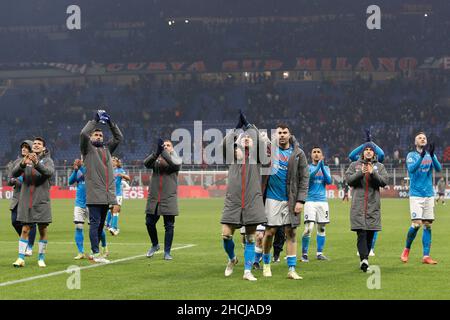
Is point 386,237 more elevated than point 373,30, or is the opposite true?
point 373,30

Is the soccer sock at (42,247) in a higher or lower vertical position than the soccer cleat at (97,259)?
higher

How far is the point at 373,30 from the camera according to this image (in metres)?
77.5

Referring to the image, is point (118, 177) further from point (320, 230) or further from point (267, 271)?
point (267, 271)

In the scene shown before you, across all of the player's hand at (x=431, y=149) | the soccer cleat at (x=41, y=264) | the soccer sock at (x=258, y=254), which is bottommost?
the soccer cleat at (x=41, y=264)

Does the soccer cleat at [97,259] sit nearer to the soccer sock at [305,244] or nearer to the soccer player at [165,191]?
the soccer player at [165,191]

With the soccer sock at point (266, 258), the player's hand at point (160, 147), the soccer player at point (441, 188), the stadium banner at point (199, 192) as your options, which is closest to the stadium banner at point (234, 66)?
the stadium banner at point (199, 192)

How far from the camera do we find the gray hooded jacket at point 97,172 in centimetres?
1634

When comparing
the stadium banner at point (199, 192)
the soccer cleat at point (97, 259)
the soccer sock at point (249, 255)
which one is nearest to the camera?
the soccer sock at point (249, 255)

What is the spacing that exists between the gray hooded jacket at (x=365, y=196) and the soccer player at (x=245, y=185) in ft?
7.67

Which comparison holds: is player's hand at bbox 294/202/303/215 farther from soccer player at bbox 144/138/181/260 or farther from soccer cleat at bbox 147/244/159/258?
soccer cleat at bbox 147/244/159/258

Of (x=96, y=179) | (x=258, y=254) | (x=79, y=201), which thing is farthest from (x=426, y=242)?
(x=79, y=201)
